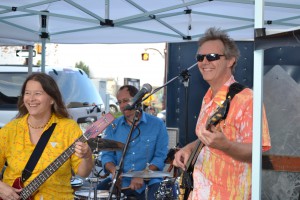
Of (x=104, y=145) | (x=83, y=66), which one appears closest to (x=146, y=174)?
(x=104, y=145)

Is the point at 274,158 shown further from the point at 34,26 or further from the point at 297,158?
the point at 34,26

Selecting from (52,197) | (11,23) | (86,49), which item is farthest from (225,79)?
(86,49)

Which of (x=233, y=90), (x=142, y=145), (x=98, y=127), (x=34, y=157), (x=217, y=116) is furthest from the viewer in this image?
(x=142, y=145)

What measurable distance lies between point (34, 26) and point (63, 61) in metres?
38.4

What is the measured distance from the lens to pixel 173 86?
25.8 ft

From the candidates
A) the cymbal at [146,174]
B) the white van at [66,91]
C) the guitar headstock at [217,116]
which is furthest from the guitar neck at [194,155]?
the white van at [66,91]

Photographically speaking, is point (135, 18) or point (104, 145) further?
point (135, 18)

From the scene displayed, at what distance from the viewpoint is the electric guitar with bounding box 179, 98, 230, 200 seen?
9.05 feet

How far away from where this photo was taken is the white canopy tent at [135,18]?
6.14 meters

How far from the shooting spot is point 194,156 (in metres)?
3.01

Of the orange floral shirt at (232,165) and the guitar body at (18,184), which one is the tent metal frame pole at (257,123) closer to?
the orange floral shirt at (232,165)

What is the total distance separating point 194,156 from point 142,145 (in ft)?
8.44

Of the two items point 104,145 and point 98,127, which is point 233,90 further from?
point 104,145

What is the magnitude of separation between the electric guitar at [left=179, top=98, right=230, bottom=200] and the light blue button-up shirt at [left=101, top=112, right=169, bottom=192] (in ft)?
7.64
